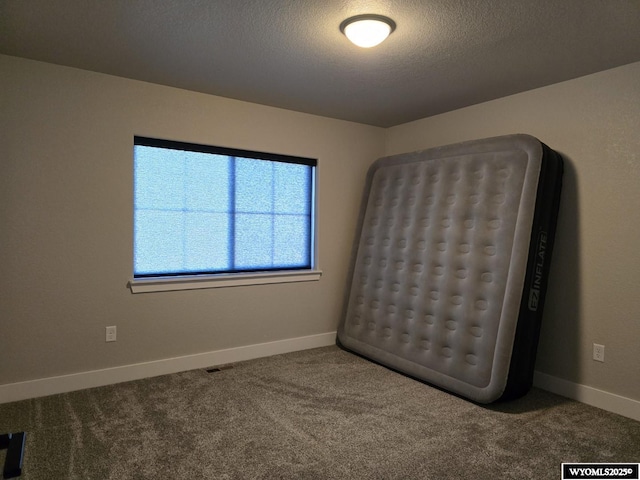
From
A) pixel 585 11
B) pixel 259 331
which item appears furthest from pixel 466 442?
pixel 585 11

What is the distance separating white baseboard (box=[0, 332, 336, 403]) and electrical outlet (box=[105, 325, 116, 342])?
0.22m

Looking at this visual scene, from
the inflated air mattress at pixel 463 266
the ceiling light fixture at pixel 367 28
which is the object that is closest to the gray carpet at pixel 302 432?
the inflated air mattress at pixel 463 266

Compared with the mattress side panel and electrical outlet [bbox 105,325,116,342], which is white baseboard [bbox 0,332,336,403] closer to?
electrical outlet [bbox 105,325,116,342]

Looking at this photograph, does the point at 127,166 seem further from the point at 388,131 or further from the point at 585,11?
the point at 585,11

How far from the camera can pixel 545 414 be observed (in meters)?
2.79

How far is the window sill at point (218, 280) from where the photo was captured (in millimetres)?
3338

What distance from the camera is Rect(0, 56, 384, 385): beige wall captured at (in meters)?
2.87

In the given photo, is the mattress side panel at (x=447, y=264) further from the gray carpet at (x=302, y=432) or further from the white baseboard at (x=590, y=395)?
the white baseboard at (x=590, y=395)

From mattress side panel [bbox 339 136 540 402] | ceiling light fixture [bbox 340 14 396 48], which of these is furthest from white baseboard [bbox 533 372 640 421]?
ceiling light fixture [bbox 340 14 396 48]

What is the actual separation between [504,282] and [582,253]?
0.66m

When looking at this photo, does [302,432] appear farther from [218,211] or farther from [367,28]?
[367,28]

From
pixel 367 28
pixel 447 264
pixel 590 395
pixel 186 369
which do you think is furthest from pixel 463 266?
pixel 186 369

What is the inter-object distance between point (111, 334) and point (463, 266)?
8.83 feet

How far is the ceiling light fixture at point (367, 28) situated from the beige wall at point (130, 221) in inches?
64.9
